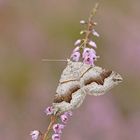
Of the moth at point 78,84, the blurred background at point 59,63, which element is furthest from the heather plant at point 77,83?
the blurred background at point 59,63

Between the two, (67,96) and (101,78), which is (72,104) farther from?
(101,78)

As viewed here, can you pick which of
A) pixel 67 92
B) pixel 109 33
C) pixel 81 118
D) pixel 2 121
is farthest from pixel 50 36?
pixel 67 92

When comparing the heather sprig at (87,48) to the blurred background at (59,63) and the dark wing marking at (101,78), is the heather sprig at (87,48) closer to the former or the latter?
the dark wing marking at (101,78)

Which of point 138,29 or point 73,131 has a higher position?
point 138,29

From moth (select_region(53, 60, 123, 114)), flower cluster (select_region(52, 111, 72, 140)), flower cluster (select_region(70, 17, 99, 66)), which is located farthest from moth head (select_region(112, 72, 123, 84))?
flower cluster (select_region(52, 111, 72, 140))

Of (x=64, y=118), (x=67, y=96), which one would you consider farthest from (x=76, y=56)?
(x=64, y=118)

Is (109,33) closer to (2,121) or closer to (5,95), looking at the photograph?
(5,95)
